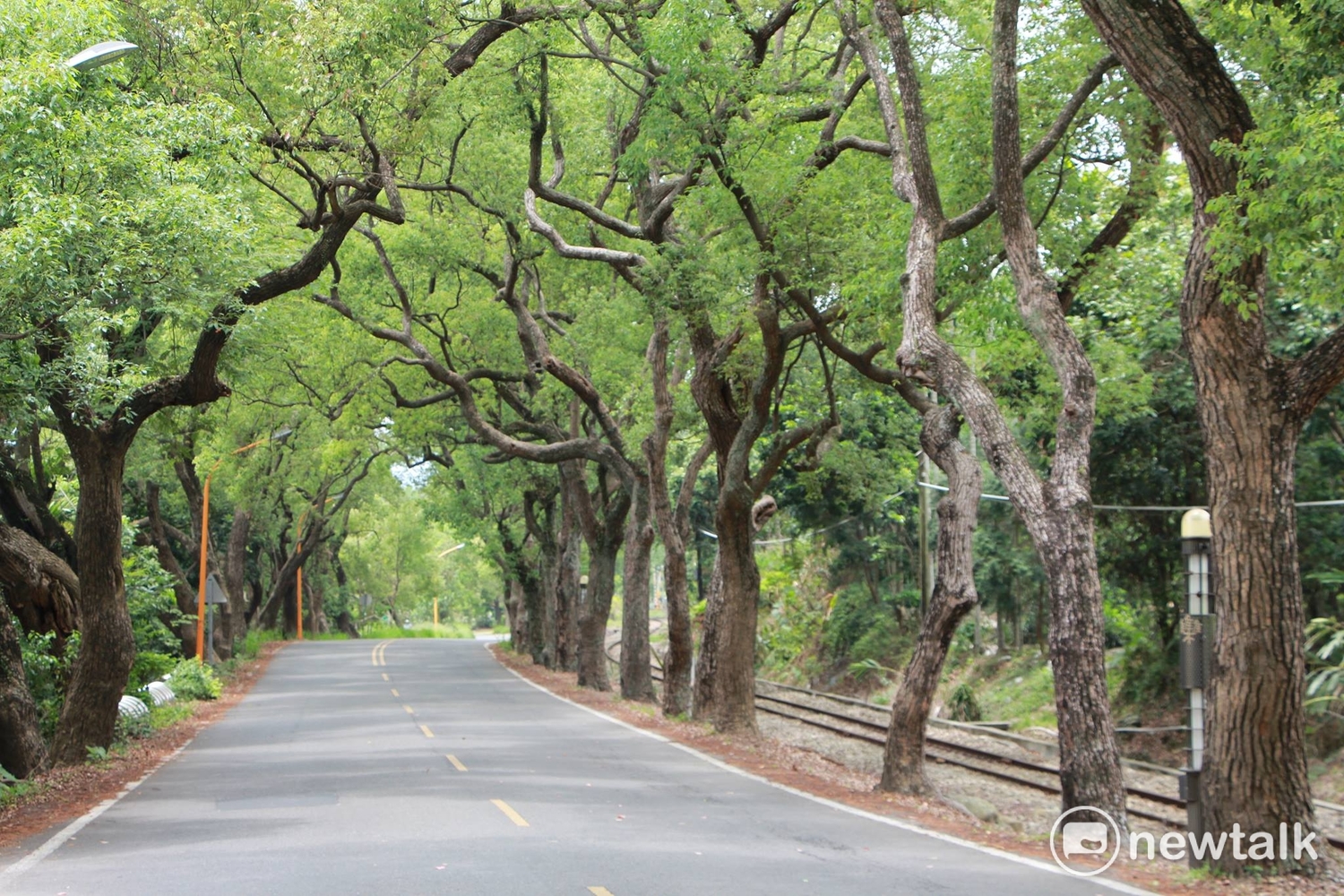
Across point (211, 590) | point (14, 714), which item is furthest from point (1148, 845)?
point (211, 590)

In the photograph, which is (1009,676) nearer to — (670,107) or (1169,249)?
(1169,249)

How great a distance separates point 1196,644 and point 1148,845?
258cm

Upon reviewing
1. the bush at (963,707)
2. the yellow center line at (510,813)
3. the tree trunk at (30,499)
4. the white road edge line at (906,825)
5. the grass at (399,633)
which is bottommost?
the grass at (399,633)

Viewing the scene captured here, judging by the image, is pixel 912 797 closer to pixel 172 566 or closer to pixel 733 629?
pixel 733 629

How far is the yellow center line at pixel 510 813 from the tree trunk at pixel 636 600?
13.6 m

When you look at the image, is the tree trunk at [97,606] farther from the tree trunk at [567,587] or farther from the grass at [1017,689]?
the grass at [1017,689]

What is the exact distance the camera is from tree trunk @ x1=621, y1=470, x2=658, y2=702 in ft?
86.9

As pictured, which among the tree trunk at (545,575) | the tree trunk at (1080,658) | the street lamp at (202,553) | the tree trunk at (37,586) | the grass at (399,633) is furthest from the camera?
the grass at (399,633)

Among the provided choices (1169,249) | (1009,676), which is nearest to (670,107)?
(1169,249)

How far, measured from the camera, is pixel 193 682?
91.0ft

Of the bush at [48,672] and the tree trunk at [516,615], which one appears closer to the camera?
the bush at [48,672]

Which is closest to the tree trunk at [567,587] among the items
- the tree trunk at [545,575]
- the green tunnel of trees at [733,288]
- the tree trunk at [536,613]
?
the tree trunk at [545,575]

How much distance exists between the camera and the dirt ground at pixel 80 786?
1208 cm

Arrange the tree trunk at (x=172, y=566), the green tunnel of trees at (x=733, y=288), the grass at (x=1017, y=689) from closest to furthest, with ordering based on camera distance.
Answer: the green tunnel of trees at (x=733, y=288) < the grass at (x=1017, y=689) < the tree trunk at (x=172, y=566)
